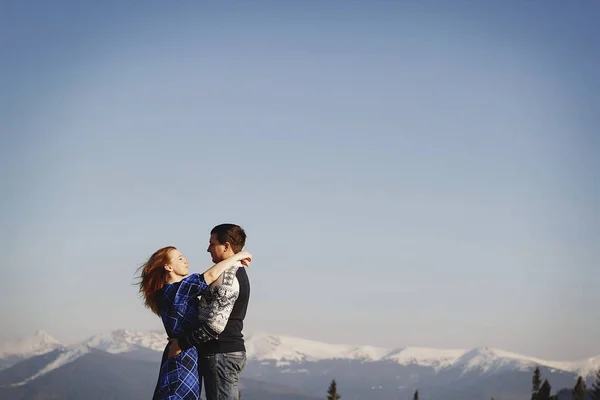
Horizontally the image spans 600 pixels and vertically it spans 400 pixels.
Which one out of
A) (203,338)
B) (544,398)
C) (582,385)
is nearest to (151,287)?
(203,338)

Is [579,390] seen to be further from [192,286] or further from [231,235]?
[231,235]

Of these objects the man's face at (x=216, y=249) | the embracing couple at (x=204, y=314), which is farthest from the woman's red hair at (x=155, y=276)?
the man's face at (x=216, y=249)

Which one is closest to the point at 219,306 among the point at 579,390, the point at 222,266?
the point at 222,266

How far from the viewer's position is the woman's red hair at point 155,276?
1188 cm

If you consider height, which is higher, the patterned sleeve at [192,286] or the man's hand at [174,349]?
the patterned sleeve at [192,286]

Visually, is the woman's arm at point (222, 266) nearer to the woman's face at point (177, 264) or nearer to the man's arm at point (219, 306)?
the man's arm at point (219, 306)

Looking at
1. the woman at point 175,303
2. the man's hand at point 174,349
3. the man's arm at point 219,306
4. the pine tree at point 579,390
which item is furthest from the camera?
the pine tree at point 579,390

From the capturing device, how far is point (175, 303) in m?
11.6

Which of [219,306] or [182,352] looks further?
[182,352]

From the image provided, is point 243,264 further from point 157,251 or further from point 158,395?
point 158,395

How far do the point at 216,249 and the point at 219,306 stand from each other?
0.75m

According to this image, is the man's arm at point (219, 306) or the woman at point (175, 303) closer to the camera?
the man's arm at point (219, 306)

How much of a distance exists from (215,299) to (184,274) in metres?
0.93

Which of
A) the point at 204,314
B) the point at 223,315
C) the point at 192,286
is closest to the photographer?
the point at 223,315
